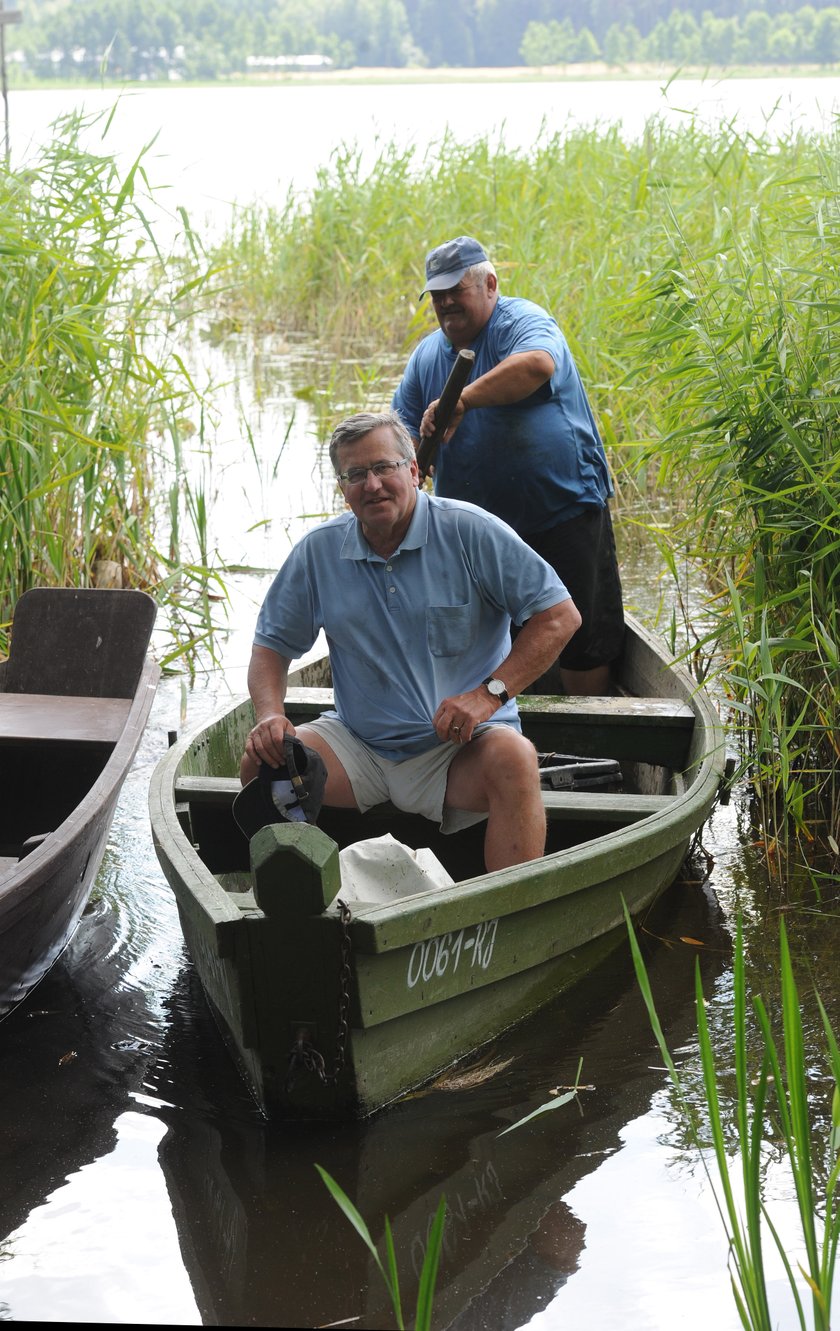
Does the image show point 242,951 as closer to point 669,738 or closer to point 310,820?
point 310,820

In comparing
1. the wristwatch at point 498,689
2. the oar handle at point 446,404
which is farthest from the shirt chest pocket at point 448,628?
the oar handle at point 446,404

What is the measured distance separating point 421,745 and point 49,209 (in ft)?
10.5

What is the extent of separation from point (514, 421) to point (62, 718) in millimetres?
1630

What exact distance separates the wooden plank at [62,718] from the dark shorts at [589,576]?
55.9 inches

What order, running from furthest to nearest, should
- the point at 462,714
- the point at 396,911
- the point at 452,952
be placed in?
1. the point at 462,714
2. the point at 452,952
3. the point at 396,911

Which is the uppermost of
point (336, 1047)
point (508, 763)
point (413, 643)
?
point (413, 643)

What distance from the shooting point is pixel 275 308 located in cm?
1281

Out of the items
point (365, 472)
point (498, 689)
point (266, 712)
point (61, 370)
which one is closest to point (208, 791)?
point (266, 712)

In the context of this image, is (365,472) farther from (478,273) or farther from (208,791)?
(478,273)

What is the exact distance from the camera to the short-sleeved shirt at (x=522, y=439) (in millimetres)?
4715

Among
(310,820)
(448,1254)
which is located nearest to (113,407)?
(310,820)

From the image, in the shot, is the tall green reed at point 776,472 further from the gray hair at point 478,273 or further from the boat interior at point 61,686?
the boat interior at point 61,686

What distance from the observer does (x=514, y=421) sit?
4.72m

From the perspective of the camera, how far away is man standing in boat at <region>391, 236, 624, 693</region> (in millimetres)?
4570
